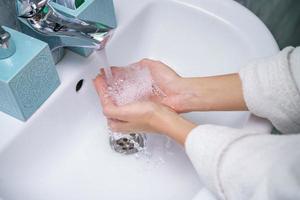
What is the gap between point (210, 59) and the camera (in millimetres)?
747

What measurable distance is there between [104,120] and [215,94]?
21cm

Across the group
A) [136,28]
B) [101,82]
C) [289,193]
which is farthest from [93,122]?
[289,193]

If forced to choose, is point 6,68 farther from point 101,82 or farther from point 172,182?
point 172,182

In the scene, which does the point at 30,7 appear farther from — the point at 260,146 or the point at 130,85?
the point at 260,146

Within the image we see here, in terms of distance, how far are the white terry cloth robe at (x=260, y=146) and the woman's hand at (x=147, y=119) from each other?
51 mm

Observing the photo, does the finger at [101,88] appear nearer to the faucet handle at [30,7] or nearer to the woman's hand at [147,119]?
the woman's hand at [147,119]

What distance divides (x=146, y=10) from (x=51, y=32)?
0.25 meters

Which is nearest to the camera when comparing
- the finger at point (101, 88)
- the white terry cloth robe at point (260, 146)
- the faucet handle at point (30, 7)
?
the white terry cloth robe at point (260, 146)

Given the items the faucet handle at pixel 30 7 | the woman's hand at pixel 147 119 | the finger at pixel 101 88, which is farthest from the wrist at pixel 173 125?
the faucet handle at pixel 30 7

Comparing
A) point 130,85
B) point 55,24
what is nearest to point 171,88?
point 130,85

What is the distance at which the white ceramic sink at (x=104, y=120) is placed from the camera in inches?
23.1

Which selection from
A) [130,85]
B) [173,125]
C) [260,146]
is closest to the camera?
[260,146]

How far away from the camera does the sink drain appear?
68 cm

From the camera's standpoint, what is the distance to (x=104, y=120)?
0.72m
